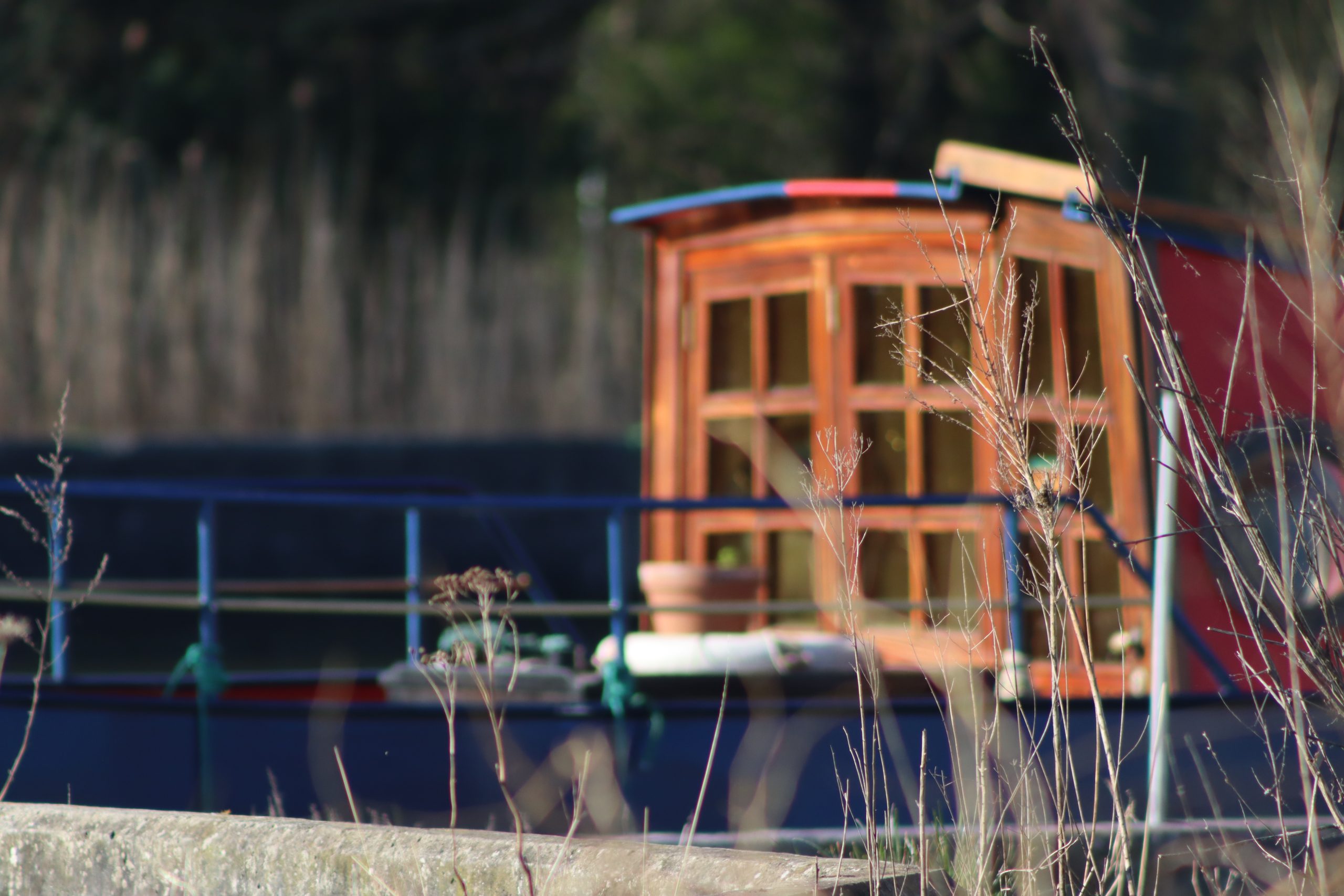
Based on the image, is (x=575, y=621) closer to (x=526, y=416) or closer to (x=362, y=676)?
(x=526, y=416)

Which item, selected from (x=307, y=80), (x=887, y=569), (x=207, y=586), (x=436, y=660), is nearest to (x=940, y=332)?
(x=887, y=569)

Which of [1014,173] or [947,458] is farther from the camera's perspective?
[947,458]

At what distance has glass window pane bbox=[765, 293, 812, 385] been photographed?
6014mm

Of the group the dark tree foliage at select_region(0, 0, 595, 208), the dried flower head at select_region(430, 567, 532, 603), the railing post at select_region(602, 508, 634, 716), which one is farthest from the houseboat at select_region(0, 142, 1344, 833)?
the dark tree foliage at select_region(0, 0, 595, 208)

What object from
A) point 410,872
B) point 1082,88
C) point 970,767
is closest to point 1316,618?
point 970,767

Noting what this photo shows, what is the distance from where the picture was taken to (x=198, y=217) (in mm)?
11891

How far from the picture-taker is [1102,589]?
5430 mm

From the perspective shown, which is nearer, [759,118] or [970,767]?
[970,767]

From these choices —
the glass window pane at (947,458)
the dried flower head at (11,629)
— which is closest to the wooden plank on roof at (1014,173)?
the glass window pane at (947,458)

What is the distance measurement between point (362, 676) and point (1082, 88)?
12.5m

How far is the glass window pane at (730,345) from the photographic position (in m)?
6.23

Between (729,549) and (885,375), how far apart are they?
106 centimetres

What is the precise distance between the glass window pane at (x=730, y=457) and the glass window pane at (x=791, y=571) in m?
0.26

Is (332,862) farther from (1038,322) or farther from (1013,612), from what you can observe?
(1038,322)
